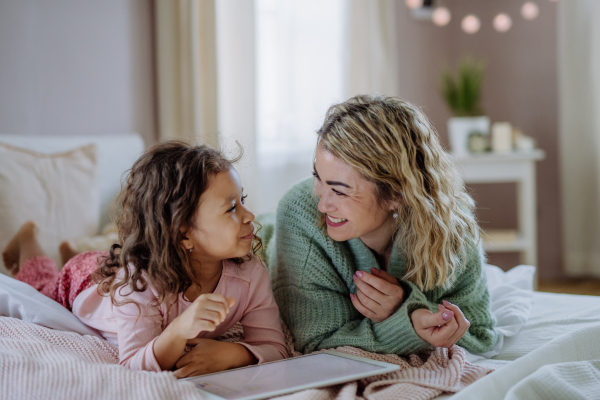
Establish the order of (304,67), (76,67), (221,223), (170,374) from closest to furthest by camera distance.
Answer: (170,374) < (221,223) < (76,67) < (304,67)

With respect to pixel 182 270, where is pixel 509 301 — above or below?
below

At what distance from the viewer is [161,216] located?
113 centimetres

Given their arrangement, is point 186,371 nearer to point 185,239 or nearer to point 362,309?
point 185,239

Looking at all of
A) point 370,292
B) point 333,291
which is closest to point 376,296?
point 370,292

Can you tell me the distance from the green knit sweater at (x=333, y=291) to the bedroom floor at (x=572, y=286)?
2240 mm

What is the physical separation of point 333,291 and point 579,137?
2.78 m

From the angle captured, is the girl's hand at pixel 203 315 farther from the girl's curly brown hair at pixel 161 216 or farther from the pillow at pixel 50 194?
the pillow at pixel 50 194

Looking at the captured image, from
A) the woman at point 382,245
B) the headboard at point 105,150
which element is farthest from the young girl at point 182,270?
the headboard at point 105,150

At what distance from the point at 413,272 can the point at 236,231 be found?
14.6 inches

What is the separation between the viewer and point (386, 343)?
117 cm

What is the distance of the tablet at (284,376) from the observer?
0.90 meters

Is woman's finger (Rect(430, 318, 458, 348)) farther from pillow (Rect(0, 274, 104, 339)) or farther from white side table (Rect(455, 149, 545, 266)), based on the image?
white side table (Rect(455, 149, 545, 266))

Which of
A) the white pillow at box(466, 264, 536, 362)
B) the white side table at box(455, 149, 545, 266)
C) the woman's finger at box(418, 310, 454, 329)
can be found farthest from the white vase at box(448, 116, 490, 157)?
the woman's finger at box(418, 310, 454, 329)

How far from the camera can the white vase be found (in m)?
3.34
